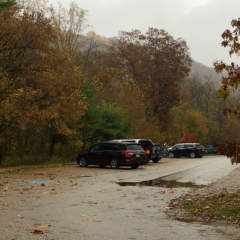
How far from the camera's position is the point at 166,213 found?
1093cm

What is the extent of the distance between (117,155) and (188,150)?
80.3ft

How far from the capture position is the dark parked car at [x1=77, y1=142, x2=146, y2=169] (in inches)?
1100

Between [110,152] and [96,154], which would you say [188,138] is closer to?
[96,154]

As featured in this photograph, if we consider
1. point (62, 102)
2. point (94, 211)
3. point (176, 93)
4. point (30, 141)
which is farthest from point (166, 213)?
point (176, 93)

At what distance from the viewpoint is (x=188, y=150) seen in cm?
5134

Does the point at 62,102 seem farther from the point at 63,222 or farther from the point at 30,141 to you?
the point at 63,222

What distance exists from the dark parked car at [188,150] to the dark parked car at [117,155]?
23092mm

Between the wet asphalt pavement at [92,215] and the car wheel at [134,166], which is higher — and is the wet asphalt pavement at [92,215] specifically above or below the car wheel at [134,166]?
below

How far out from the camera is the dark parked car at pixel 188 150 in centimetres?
5091

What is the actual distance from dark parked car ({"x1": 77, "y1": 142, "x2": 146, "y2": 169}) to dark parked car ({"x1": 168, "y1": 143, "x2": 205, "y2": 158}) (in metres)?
23.1

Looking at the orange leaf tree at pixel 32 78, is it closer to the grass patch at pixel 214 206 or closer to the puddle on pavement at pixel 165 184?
the puddle on pavement at pixel 165 184

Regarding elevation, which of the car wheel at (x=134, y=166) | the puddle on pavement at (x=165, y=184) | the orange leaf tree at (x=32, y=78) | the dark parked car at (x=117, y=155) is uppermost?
the orange leaf tree at (x=32, y=78)

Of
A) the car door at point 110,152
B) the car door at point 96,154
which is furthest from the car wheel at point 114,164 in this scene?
the car door at point 96,154

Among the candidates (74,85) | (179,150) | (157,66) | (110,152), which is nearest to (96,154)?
(110,152)
